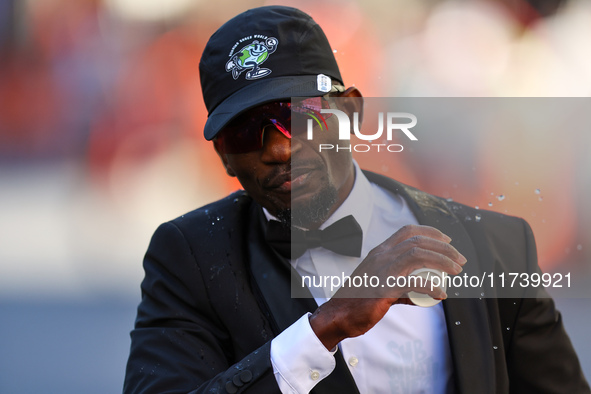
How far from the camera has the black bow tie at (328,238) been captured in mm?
1643

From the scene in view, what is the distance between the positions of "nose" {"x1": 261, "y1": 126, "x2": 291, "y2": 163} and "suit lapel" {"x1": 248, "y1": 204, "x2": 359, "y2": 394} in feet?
0.82

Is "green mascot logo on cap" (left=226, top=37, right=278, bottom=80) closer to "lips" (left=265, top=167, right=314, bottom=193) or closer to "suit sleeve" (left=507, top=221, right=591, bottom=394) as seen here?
"lips" (left=265, top=167, right=314, bottom=193)

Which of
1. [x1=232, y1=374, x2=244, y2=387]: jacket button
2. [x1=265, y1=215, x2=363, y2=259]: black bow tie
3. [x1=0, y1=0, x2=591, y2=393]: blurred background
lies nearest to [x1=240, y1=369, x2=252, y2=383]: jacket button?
Answer: [x1=232, y1=374, x2=244, y2=387]: jacket button

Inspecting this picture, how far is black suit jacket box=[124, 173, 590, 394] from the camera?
1.52 meters

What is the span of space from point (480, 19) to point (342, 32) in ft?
2.58

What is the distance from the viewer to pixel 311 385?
4.49 feet

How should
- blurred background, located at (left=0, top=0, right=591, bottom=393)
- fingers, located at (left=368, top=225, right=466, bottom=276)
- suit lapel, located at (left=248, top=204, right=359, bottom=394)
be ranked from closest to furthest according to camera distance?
fingers, located at (left=368, top=225, right=466, bottom=276), suit lapel, located at (left=248, top=204, right=359, bottom=394), blurred background, located at (left=0, top=0, right=591, bottom=393)

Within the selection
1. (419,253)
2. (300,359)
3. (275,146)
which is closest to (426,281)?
(419,253)

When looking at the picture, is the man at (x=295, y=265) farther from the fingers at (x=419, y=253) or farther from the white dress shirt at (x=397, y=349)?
the fingers at (x=419, y=253)

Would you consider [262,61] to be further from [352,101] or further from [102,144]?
[102,144]

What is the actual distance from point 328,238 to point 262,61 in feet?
1.61

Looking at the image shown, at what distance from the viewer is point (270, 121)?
1.58 m

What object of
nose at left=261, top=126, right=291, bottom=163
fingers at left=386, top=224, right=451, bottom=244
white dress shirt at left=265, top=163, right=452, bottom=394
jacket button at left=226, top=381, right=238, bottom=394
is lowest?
jacket button at left=226, top=381, right=238, bottom=394

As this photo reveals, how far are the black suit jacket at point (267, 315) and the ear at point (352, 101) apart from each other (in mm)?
293
